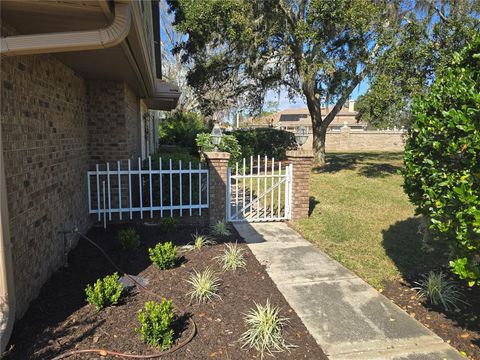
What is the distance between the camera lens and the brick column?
663cm

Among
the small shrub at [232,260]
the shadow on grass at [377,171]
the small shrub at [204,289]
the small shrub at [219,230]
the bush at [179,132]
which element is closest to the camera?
the small shrub at [204,289]

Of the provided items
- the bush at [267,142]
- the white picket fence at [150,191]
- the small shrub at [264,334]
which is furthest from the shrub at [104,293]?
the bush at [267,142]

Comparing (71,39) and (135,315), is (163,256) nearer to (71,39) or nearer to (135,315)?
(135,315)

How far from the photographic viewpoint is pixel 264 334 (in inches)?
120

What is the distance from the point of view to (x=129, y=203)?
6.90 metres

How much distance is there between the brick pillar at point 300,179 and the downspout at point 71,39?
472cm

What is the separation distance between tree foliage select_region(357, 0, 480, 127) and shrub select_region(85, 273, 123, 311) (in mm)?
9559

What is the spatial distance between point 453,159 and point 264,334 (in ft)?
7.69

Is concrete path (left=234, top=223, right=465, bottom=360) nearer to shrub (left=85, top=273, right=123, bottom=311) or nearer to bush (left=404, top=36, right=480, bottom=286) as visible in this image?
bush (left=404, top=36, right=480, bottom=286)

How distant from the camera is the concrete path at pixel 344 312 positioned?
3035 millimetres

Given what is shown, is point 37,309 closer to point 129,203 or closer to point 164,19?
point 129,203

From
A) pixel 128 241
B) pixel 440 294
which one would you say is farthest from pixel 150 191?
pixel 440 294

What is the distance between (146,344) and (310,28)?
1089 centimetres

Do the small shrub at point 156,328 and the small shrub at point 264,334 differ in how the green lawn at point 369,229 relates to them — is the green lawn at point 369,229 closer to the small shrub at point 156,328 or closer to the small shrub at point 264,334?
the small shrub at point 264,334
